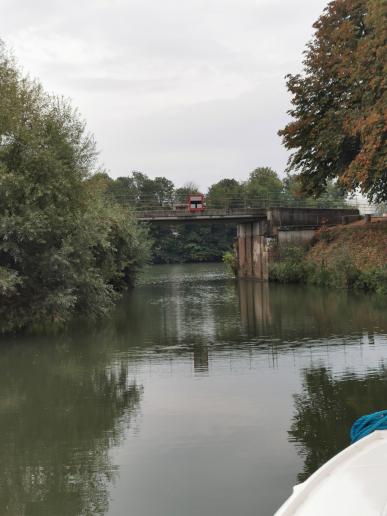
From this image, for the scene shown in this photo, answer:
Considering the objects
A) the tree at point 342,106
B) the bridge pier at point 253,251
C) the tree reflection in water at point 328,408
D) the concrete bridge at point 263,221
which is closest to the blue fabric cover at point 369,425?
the tree reflection in water at point 328,408

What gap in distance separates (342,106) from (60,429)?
975 inches

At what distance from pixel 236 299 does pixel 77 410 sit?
2004 cm

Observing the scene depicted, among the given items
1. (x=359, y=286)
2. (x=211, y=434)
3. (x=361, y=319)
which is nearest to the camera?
(x=211, y=434)

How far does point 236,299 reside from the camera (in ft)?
98.5

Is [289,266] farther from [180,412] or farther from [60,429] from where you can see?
[60,429]

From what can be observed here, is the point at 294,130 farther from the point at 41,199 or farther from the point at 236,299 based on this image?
the point at 41,199

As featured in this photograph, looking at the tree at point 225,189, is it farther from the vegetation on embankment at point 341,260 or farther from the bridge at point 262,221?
the vegetation on embankment at point 341,260

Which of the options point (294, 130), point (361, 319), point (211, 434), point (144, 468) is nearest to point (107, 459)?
point (144, 468)

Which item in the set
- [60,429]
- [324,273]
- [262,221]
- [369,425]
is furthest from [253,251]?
[369,425]

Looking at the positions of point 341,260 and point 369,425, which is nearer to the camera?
point 369,425

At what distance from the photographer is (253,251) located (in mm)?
44906

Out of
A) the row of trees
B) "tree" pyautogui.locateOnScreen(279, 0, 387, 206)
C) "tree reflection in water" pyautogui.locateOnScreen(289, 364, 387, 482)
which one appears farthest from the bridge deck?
"tree reflection in water" pyautogui.locateOnScreen(289, 364, 387, 482)

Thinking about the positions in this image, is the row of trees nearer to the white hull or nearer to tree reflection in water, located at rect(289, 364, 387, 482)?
tree reflection in water, located at rect(289, 364, 387, 482)

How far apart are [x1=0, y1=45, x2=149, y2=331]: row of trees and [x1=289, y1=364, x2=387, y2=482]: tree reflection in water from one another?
29.0 ft
